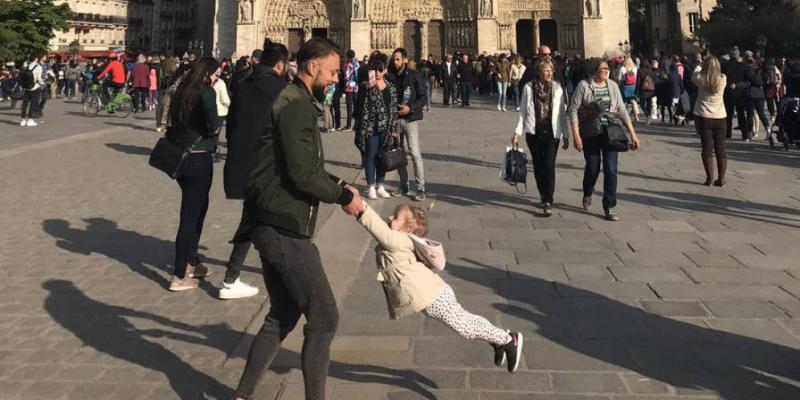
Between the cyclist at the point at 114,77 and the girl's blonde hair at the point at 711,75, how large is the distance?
16338 millimetres

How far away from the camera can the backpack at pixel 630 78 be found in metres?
17.9

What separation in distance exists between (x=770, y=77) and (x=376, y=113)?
35.1 ft

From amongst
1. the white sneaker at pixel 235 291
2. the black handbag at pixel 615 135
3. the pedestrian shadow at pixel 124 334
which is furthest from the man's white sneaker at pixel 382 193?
the pedestrian shadow at pixel 124 334

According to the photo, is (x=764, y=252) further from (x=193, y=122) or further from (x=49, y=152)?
(x=49, y=152)

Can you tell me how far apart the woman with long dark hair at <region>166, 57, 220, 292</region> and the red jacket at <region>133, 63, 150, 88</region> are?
16.6 m

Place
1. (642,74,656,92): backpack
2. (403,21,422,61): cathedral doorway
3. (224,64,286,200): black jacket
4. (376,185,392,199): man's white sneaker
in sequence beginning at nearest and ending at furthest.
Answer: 1. (224,64,286,200): black jacket
2. (376,185,392,199): man's white sneaker
3. (642,74,656,92): backpack
4. (403,21,422,61): cathedral doorway

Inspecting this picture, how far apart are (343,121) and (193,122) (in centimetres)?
1485

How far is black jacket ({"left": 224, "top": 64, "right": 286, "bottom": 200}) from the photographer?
4.07 metres

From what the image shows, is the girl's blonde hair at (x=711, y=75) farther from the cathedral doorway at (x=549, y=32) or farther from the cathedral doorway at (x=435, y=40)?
the cathedral doorway at (x=435, y=40)

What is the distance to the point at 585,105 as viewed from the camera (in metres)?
7.70

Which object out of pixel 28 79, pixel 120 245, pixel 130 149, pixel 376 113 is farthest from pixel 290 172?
pixel 28 79

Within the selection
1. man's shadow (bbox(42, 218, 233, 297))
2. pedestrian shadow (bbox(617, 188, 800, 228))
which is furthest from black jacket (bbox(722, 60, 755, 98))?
man's shadow (bbox(42, 218, 233, 297))

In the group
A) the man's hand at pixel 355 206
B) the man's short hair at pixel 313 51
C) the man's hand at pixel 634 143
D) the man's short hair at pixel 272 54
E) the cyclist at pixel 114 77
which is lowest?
the man's hand at pixel 355 206

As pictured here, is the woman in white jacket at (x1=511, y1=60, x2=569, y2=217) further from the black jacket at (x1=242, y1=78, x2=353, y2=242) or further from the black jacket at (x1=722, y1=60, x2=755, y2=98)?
the black jacket at (x1=722, y1=60, x2=755, y2=98)
